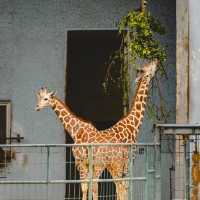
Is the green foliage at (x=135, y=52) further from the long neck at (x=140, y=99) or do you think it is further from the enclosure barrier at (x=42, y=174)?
the enclosure barrier at (x=42, y=174)

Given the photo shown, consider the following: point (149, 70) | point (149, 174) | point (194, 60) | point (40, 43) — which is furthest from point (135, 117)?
point (40, 43)

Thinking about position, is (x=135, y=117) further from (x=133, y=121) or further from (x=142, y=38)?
(x=142, y=38)

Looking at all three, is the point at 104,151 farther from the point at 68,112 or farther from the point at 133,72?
the point at 133,72

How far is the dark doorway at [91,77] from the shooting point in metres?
13.5

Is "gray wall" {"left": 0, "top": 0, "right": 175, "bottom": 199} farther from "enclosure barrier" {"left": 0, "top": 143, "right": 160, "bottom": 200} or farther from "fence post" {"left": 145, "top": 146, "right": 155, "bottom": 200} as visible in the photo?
"fence post" {"left": 145, "top": 146, "right": 155, "bottom": 200}

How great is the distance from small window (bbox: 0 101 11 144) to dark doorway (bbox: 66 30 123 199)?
99cm

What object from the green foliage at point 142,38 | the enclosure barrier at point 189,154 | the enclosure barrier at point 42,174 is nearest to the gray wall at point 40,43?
the enclosure barrier at point 42,174

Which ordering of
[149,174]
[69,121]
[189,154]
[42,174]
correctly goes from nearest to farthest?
[149,174] < [189,154] < [69,121] < [42,174]

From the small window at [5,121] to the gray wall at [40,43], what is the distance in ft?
0.28

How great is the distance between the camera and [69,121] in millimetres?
11320

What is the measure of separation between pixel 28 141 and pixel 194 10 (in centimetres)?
382

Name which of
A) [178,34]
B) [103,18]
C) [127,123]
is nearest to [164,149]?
[127,123]

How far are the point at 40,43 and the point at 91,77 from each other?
3.41 feet

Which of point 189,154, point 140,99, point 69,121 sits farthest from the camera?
point 140,99
